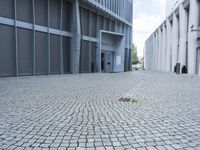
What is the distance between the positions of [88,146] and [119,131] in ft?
2.98

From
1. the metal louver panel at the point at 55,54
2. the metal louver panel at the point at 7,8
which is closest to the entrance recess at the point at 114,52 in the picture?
the metal louver panel at the point at 55,54

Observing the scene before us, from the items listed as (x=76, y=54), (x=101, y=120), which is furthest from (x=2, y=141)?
(x=76, y=54)

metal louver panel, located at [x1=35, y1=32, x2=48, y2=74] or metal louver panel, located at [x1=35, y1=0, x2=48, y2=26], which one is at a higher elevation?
metal louver panel, located at [x1=35, y1=0, x2=48, y2=26]

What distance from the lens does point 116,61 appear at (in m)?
35.0

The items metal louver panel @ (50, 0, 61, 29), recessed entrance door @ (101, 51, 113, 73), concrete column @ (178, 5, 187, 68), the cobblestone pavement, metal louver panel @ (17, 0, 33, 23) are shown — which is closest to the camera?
the cobblestone pavement

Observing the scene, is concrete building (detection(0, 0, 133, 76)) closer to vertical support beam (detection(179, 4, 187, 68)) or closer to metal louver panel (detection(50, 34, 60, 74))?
metal louver panel (detection(50, 34, 60, 74))

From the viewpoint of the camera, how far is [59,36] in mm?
21328

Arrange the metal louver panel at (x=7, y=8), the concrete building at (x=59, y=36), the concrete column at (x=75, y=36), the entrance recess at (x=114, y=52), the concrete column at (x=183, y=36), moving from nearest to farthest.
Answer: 1. the metal louver panel at (x=7, y=8)
2. the concrete building at (x=59, y=36)
3. the concrete column at (x=75, y=36)
4. the concrete column at (x=183, y=36)
5. the entrance recess at (x=114, y=52)

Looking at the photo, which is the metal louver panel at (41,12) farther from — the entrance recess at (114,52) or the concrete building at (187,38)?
the concrete building at (187,38)

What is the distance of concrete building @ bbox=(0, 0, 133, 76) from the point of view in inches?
631

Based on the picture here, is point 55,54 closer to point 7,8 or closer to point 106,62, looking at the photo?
point 7,8

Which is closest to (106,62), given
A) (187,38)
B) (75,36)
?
(75,36)

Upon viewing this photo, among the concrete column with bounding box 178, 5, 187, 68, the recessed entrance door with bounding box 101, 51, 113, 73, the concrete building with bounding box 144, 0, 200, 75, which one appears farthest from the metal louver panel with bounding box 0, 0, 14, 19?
the concrete column with bounding box 178, 5, 187, 68

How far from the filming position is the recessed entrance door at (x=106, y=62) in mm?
31650
